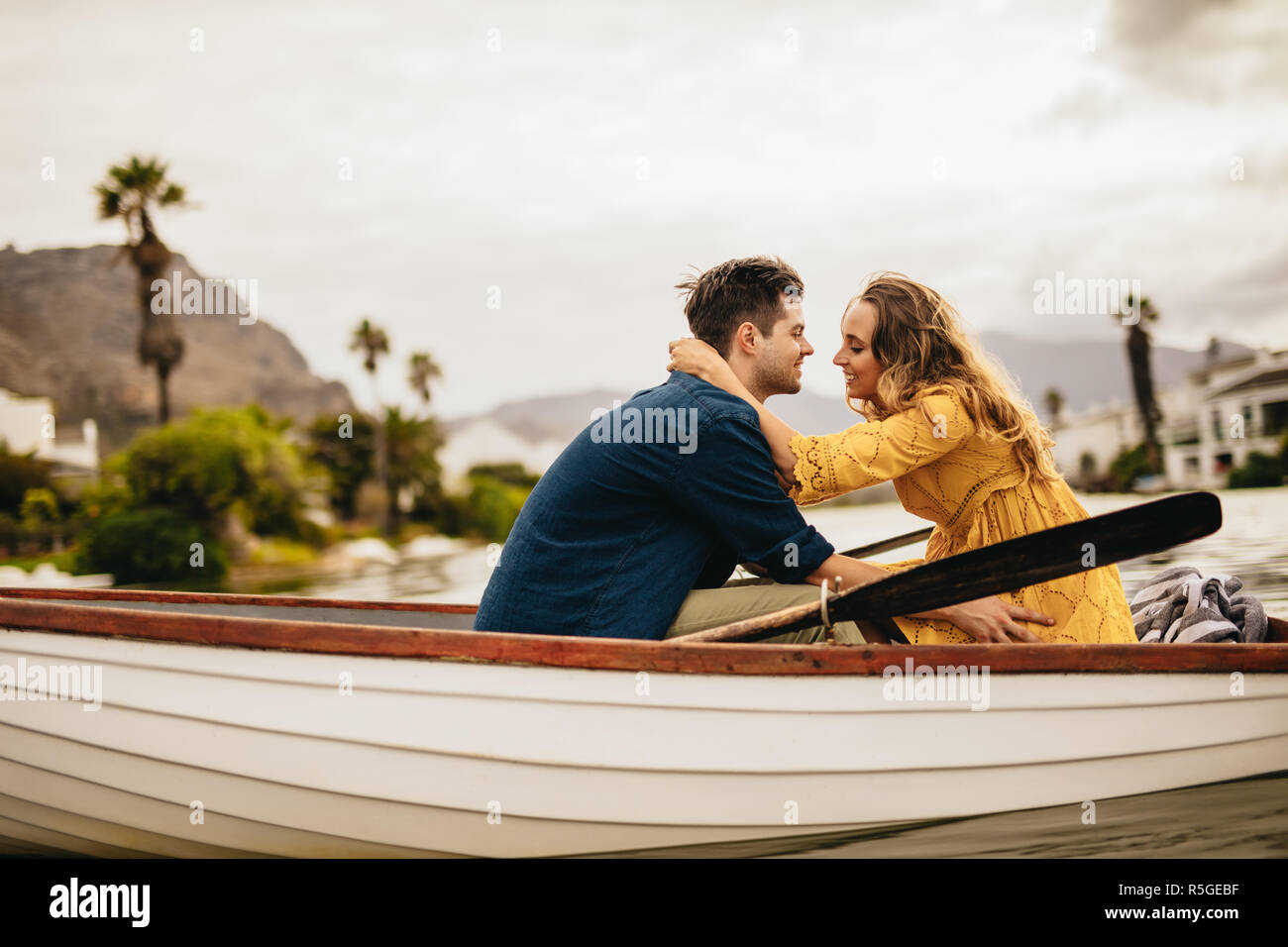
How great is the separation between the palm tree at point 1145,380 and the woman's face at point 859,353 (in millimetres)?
38168

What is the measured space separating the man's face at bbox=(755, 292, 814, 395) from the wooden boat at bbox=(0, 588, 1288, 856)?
78 centimetres

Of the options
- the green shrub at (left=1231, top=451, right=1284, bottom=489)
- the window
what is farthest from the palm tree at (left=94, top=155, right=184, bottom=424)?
the window

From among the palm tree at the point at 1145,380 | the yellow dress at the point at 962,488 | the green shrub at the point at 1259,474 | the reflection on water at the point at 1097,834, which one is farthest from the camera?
the palm tree at the point at 1145,380

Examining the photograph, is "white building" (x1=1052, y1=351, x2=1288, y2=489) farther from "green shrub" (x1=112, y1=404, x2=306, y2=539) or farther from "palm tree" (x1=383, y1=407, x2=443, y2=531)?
"green shrub" (x1=112, y1=404, x2=306, y2=539)

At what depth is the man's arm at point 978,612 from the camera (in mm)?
2469

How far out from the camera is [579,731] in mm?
2295

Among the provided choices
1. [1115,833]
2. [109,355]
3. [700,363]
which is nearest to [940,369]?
[700,363]

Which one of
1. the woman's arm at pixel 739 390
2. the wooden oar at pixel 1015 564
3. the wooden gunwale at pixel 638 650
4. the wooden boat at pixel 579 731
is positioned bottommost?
the wooden boat at pixel 579 731

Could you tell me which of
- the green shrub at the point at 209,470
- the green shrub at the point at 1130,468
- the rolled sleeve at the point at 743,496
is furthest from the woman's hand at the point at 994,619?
the green shrub at the point at 1130,468

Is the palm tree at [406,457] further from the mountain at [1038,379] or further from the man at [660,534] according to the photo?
the mountain at [1038,379]

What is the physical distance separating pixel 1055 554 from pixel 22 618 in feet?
8.84

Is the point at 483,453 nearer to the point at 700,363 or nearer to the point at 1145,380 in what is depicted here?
the point at 1145,380

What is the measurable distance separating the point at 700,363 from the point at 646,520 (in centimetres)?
47
